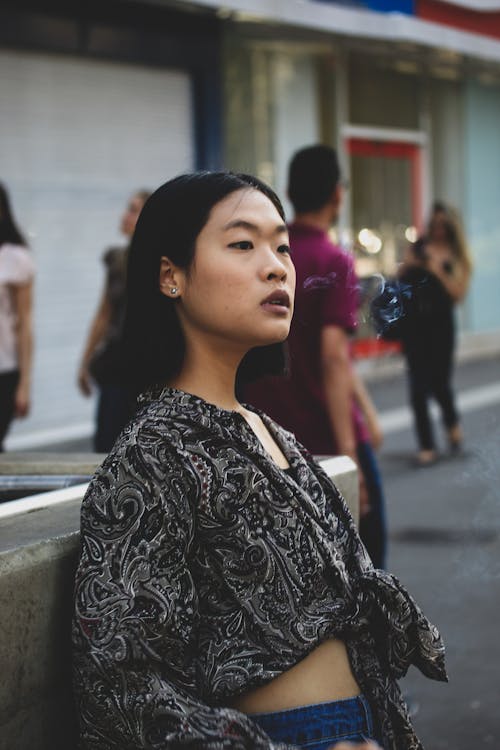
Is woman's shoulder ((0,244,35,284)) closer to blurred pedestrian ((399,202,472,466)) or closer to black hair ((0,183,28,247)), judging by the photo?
black hair ((0,183,28,247))

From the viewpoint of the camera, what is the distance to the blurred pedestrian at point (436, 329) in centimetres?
865

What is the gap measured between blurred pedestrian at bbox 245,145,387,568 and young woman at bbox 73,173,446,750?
6.78 feet

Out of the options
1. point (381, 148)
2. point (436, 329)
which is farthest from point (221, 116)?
point (436, 329)

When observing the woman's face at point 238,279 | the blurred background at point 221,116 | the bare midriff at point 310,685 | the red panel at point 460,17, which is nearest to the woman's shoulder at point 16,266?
the woman's face at point 238,279

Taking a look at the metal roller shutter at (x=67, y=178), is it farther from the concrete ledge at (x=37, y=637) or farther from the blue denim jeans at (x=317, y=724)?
the blue denim jeans at (x=317, y=724)

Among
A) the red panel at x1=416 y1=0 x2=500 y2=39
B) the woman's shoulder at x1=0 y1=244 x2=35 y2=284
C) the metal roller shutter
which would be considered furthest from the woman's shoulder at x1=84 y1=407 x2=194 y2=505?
the red panel at x1=416 y1=0 x2=500 y2=39

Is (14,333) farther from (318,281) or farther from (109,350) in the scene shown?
(318,281)

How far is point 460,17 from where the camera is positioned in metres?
16.4

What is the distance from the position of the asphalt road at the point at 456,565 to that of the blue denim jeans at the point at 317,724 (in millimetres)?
2108

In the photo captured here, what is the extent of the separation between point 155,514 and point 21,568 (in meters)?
0.22

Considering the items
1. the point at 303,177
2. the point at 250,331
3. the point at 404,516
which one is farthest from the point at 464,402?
the point at 250,331

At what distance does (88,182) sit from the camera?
38.0ft

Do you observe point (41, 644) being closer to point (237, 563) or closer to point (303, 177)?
point (237, 563)

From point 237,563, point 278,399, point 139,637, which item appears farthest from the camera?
point 278,399
